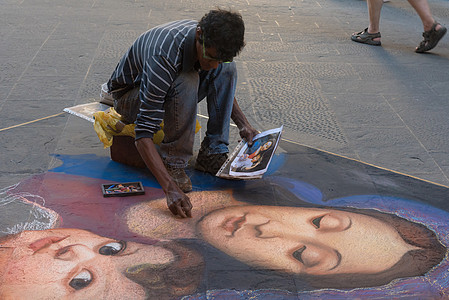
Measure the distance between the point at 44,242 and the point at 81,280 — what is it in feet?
1.10

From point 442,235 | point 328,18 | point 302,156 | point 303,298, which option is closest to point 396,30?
point 328,18

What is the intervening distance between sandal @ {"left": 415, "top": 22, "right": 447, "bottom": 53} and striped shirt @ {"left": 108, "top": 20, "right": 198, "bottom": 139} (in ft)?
11.4

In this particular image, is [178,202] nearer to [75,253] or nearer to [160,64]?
[75,253]

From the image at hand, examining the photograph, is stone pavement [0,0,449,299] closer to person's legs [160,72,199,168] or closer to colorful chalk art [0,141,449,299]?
colorful chalk art [0,141,449,299]

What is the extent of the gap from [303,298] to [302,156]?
1.30m

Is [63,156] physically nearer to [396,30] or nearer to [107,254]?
[107,254]

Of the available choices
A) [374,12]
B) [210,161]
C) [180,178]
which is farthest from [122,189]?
[374,12]

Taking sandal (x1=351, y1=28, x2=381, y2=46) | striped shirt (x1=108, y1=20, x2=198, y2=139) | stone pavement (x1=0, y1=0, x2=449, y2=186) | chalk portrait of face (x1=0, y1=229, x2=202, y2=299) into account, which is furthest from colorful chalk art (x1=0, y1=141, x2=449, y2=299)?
sandal (x1=351, y1=28, x2=381, y2=46)

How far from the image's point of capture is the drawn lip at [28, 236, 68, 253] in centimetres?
232

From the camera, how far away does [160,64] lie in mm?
2475

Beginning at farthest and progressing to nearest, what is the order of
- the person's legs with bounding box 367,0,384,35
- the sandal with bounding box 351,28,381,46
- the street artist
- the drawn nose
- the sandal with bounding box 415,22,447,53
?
the sandal with bounding box 351,28,381,46, the person's legs with bounding box 367,0,384,35, the sandal with bounding box 415,22,447,53, the street artist, the drawn nose

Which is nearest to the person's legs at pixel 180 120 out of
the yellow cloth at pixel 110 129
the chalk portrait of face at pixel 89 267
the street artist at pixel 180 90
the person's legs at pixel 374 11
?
the street artist at pixel 180 90

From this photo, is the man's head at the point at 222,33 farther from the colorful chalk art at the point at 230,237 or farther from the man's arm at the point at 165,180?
the colorful chalk art at the point at 230,237

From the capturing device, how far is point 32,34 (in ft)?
18.0
